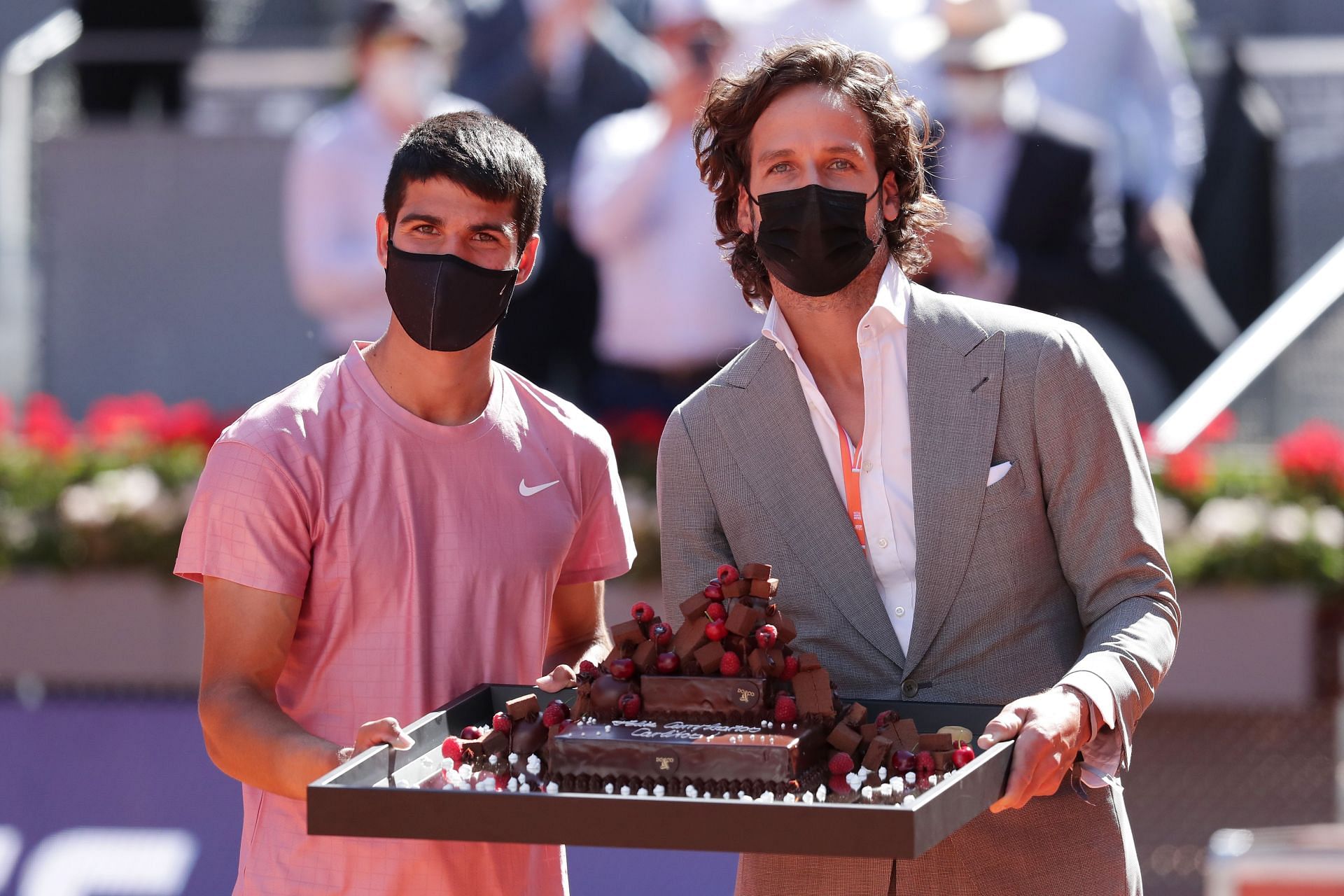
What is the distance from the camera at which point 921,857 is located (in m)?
2.56

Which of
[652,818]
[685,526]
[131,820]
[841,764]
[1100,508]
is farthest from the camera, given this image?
[131,820]

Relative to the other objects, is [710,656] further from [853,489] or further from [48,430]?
[48,430]

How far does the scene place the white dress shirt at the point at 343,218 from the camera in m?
6.82

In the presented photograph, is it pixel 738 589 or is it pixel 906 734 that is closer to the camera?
pixel 906 734

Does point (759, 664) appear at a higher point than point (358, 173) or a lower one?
Result: lower

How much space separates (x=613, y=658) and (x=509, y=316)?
4.77 m

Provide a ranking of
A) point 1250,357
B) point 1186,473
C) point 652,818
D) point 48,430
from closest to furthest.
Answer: point 652,818, point 1186,473, point 1250,357, point 48,430

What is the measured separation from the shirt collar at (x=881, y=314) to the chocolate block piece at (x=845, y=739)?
69 centimetres

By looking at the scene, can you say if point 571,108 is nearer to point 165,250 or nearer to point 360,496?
point 165,250

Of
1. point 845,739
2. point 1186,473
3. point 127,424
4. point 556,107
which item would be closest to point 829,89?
point 845,739

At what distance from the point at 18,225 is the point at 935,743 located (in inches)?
313

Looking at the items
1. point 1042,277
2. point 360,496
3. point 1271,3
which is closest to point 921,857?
point 360,496

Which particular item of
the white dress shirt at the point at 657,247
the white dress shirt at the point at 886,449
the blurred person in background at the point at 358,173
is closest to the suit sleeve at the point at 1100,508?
the white dress shirt at the point at 886,449

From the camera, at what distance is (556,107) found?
7398 mm
